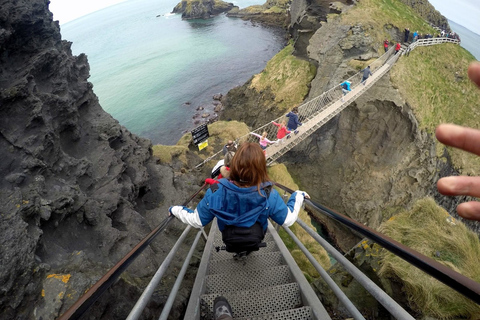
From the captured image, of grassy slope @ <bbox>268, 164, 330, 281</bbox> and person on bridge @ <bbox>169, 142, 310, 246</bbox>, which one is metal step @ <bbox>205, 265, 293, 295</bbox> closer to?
person on bridge @ <bbox>169, 142, 310, 246</bbox>

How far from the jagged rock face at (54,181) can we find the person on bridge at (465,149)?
3.73 meters

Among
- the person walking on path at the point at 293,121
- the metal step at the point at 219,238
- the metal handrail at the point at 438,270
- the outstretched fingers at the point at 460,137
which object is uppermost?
the outstretched fingers at the point at 460,137

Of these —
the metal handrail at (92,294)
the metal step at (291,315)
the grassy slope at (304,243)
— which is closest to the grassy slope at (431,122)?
the grassy slope at (304,243)

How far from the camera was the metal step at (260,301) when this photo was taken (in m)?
2.70

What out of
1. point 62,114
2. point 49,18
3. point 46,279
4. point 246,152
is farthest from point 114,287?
point 49,18

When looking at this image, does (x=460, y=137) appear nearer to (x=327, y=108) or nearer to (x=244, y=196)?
(x=244, y=196)

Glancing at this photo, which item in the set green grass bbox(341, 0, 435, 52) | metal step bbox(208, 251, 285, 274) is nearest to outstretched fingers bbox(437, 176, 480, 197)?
metal step bbox(208, 251, 285, 274)

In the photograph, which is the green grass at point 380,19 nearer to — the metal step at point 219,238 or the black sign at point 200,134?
the black sign at point 200,134

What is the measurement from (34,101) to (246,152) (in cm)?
455

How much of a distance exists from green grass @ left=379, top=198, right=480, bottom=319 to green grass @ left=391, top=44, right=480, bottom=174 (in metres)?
15.6

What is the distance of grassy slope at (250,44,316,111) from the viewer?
23.9 meters

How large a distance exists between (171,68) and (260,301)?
1983 inches

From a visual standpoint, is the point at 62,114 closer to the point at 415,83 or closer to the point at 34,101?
the point at 34,101

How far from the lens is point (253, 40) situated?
58.2 m
